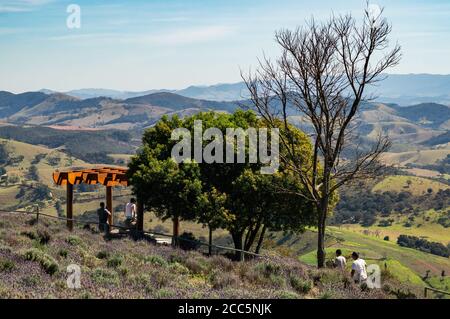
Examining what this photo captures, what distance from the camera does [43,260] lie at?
13414mm

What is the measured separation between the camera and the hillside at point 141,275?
10961 mm

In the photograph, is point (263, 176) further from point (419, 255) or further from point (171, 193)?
point (419, 255)

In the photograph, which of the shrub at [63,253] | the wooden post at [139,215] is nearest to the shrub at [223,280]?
the shrub at [63,253]

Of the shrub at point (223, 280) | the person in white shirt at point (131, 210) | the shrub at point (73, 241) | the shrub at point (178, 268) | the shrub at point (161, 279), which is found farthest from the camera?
the person in white shirt at point (131, 210)

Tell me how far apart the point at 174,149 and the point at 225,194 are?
3.65 meters

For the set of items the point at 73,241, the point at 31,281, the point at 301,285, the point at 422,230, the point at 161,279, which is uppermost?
the point at 31,281

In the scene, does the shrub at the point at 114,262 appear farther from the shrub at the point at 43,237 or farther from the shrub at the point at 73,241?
the shrub at the point at 43,237

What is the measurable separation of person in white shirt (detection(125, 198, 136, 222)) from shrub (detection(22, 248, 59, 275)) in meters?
12.4

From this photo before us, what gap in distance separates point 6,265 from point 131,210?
45.6 feet

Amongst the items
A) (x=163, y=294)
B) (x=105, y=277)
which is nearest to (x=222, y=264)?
(x=105, y=277)

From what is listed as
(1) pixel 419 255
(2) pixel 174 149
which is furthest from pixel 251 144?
(1) pixel 419 255

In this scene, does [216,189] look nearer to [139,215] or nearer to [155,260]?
[139,215]

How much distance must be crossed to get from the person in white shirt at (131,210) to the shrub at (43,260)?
1240 centimetres
